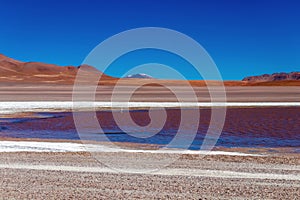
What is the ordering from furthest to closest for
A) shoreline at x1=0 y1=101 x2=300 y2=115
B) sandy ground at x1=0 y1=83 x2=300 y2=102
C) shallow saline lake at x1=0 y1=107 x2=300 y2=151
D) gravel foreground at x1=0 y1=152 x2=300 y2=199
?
1. sandy ground at x1=0 y1=83 x2=300 y2=102
2. shoreline at x1=0 y1=101 x2=300 y2=115
3. shallow saline lake at x1=0 y1=107 x2=300 y2=151
4. gravel foreground at x1=0 y1=152 x2=300 y2=199

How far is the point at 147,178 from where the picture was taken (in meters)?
11.0

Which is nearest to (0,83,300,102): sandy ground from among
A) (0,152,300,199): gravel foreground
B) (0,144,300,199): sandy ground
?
(0,144,300,199): sandy ground

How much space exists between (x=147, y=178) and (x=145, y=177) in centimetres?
16

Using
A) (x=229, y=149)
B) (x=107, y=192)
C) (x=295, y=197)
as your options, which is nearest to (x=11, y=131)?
(x=229, y=149)

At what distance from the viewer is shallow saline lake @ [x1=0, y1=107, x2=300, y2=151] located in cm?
2055

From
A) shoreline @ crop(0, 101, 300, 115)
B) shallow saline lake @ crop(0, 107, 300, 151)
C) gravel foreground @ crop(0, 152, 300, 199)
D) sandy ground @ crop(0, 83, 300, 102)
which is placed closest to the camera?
gravel foreground @ crop(0, 152, 300, 199)

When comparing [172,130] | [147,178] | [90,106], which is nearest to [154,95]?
[90,106]

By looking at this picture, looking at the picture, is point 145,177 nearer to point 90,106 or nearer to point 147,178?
point 147,178

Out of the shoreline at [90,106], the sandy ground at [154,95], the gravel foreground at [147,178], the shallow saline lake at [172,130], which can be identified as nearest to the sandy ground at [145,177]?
the gravel foreground at [147,178]

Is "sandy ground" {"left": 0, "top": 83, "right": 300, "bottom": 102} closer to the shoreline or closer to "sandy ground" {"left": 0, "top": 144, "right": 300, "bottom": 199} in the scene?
the shoreline

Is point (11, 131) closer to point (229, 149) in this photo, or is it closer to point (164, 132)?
point (164, 132)

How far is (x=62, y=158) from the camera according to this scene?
14.3m

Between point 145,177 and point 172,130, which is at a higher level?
point 172,130

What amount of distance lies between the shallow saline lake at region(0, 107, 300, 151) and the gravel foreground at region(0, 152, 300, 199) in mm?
5083
